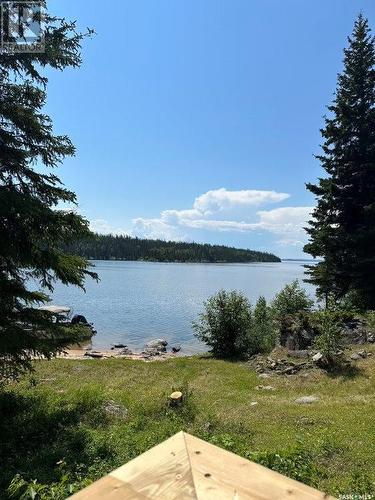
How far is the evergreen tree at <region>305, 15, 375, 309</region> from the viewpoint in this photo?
2291 cm

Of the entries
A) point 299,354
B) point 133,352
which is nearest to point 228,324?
point 299,354

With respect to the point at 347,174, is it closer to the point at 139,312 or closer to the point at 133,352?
the point at 133,352

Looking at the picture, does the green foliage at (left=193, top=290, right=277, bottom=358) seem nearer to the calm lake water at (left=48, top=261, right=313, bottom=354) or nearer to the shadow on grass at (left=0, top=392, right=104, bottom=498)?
the calm lake water at (left=48, top=261, right=313, bottom=354)

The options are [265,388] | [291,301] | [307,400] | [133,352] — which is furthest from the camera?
[133,352]

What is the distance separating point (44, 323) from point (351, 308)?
655 inches

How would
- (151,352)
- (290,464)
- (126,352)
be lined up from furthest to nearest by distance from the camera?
(126,352)
(151,352)
(290,464)

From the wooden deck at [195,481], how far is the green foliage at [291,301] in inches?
946

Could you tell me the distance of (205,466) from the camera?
157 cm

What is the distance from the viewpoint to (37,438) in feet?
25.8

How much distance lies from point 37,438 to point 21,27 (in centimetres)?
869

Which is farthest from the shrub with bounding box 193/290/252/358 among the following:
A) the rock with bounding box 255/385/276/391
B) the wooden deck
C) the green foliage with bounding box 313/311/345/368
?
the wooden deck

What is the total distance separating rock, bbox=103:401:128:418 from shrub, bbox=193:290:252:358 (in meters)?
12.5

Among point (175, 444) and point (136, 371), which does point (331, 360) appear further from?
point (175, 444)

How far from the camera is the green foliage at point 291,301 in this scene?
82.1 ft
